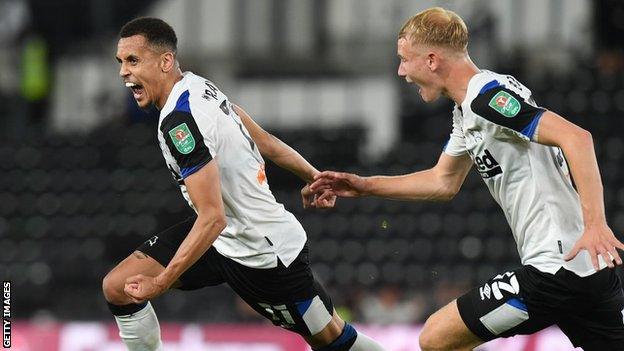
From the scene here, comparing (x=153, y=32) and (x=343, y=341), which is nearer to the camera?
(x=153, y=32)

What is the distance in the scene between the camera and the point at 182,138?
5.47 m

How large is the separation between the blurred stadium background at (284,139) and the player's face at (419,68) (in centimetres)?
358

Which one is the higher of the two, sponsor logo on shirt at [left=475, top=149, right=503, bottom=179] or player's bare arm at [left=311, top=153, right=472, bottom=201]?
sponsor logo on shirt at [left=475, top=149, right=503, bottom=179]

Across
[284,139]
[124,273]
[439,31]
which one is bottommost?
[284,139]

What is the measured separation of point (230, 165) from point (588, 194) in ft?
5.46

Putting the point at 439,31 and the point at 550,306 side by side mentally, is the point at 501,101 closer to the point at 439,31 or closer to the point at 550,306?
the point at 439,31

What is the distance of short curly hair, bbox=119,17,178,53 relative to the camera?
18.9 ft

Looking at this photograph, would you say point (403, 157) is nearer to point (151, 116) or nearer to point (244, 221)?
point (151, 116)

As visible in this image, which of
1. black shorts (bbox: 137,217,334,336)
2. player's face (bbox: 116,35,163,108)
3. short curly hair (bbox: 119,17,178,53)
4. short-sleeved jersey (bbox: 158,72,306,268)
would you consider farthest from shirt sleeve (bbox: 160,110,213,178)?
black shorts (bbox: 137,217,334,336)

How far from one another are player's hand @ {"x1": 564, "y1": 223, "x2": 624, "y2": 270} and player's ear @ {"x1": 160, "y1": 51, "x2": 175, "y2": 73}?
2.02 metres

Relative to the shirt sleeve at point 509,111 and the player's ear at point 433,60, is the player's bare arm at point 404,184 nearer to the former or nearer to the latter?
the player's ear at point 433,60

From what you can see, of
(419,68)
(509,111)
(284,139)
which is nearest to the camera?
(509,111)

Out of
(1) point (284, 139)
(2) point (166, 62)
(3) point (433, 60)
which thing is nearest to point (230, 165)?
(2) point (166, 62)

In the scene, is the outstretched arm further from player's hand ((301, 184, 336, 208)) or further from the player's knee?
the player's knee
